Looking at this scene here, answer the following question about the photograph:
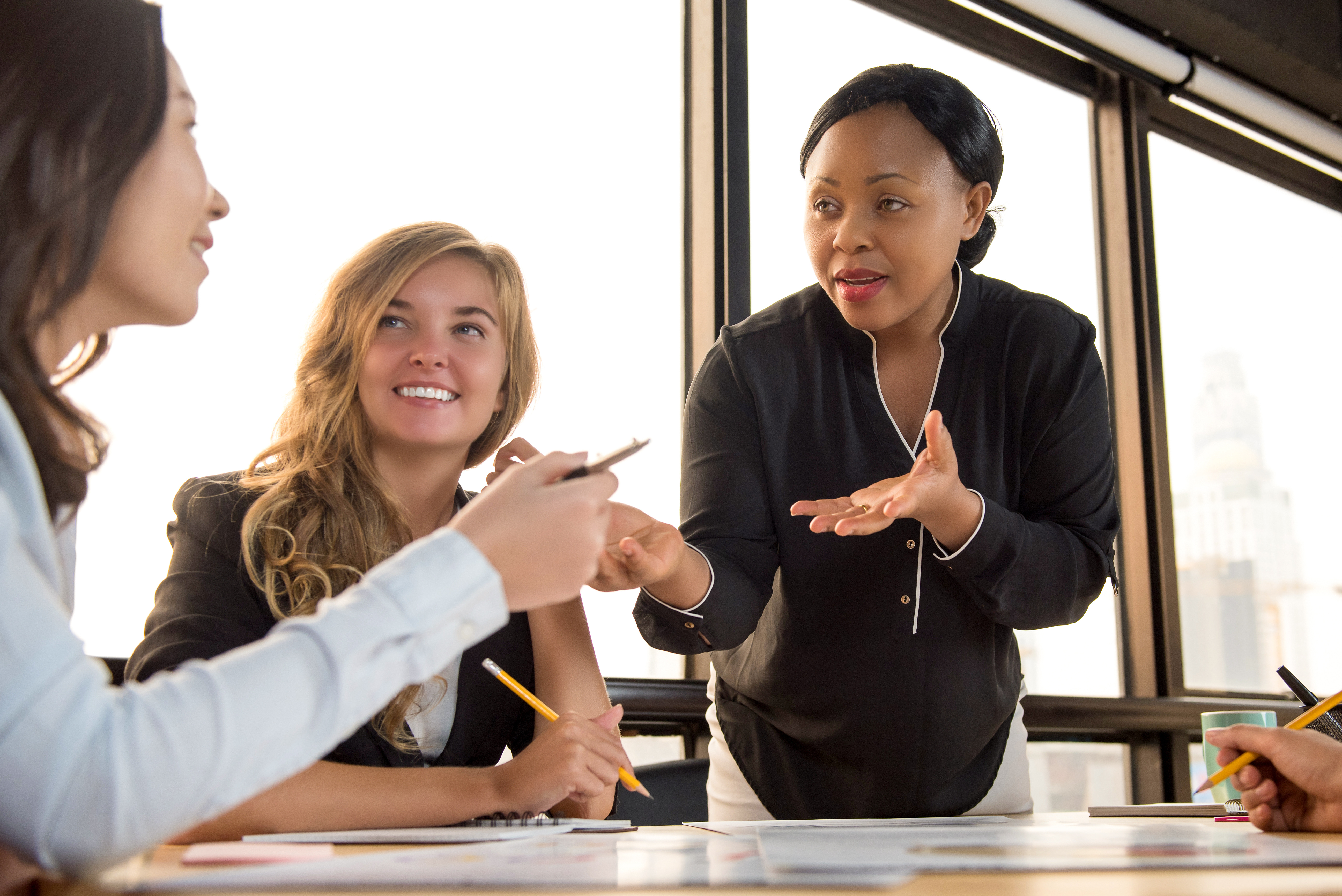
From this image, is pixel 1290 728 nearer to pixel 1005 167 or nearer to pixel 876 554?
pixel 876 554

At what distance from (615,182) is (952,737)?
1645mm

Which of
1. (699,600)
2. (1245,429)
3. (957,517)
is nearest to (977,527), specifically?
(957,517)

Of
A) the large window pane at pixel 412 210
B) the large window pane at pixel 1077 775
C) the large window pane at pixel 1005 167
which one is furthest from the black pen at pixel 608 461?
the large window pane at pixel 1077 775

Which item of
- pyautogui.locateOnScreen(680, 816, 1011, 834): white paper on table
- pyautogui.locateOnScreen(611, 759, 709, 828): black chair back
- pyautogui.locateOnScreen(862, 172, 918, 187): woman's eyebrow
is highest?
pyautogui.locateOnScreen(862, 172, 918, 187): woman's eyebrow

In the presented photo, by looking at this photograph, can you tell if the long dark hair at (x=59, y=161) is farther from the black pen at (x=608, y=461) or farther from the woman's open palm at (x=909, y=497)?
the woman's open palm at (x=909, y=497)

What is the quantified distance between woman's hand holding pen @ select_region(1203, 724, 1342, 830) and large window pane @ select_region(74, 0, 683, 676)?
146 cm

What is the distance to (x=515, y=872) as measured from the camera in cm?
59

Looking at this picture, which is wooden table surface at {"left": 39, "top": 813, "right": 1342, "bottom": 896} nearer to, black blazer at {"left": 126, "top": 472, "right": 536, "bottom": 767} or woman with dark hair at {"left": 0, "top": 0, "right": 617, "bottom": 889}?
woman with dark hair at {"left": 0, "top": 0, "right": 617, "bottom": 889}

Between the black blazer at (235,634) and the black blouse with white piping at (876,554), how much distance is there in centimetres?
23

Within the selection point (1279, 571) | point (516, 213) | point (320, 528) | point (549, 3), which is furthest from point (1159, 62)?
point (320, 528)

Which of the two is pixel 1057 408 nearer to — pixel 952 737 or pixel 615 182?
pixel 952 737

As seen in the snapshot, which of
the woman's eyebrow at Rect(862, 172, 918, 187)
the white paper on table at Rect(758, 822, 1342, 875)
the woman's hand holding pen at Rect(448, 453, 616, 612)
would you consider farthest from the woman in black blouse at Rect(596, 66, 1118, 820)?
the woman's hand holding pen at Rect(448, 453, 616, 612)

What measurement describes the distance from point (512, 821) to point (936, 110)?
120 cm

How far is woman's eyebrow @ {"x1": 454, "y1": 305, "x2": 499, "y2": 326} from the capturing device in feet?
5.24
